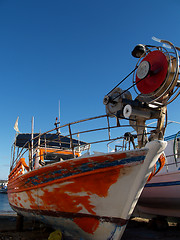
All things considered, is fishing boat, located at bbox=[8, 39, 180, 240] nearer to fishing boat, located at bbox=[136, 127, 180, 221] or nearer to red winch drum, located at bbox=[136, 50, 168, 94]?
red winch drum, located at bbox=[136, 50, 168, 94]

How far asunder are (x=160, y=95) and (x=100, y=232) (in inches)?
117

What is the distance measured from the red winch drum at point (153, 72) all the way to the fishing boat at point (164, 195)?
90.7 inches

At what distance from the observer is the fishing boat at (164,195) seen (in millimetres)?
5823

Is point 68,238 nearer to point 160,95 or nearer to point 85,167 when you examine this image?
point 85,167

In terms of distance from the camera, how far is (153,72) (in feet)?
14.2

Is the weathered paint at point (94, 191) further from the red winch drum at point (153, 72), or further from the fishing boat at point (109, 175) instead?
the red winch drum at point (153, 72)

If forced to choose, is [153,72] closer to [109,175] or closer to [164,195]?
[109,175]

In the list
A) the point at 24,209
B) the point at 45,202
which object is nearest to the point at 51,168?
the point at 45,202

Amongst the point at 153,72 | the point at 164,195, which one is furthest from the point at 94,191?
the point at 164,195

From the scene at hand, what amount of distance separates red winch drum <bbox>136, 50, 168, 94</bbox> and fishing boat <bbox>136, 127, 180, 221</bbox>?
2.30 meters

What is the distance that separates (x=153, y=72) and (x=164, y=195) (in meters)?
3.92

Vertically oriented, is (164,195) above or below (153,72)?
below

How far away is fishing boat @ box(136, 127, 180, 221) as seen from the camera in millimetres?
5823

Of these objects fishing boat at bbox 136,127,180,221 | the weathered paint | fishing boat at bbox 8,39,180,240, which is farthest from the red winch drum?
fishing boat at bbox 136,127,180,221
